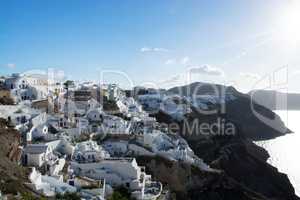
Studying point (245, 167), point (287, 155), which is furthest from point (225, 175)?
point (287, 155)

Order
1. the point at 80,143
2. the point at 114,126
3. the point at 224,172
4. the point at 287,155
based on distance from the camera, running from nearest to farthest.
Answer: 1. the point at 80,143
2. the point at 114,126
3. the point at 224,172
4. the point at 287,155

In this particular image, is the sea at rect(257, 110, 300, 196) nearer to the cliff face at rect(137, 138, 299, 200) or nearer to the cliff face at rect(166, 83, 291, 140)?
the cliff face at rect(166, 83, 291, 140)

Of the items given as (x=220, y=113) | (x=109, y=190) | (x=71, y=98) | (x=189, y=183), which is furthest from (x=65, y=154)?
(x=220, y=113)

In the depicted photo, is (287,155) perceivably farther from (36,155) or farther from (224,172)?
(36,155)

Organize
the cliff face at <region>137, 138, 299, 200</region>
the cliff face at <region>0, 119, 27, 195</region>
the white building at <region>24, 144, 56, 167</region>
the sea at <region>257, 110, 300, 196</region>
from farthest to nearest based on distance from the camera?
the sea at <region>257, 110, 300, 196</region> → the cliff face at <region>137, 138, 299, 200</region> → the white building at <region>24, 144, 56, 167</region> → the cliff face at <region>0, 119, 27, 195</region>

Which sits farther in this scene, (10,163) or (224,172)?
(224,172)

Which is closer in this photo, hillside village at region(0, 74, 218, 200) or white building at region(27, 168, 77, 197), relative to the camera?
white building at region(27, 168, 77, 197)

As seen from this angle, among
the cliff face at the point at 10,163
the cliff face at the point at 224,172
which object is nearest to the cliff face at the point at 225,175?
the cliff face at the point at 224,172

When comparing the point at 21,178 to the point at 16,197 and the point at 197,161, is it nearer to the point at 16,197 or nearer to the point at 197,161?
the point at 16,197

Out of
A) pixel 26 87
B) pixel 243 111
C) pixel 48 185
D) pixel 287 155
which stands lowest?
pixel 287 155

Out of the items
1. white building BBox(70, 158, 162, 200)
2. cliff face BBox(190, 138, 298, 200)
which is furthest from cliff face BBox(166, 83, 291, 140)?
white building BBox(70, 158, 162, 200)
